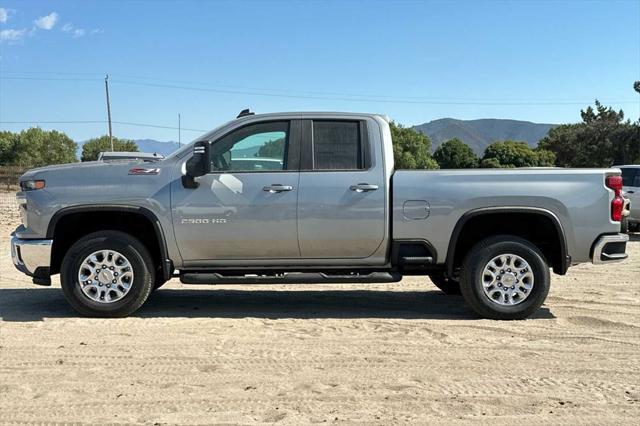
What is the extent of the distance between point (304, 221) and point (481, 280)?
186 cm

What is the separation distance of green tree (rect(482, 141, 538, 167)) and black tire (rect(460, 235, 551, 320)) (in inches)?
2145

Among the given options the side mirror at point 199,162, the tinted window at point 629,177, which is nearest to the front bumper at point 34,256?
the side mirror at point 199,162

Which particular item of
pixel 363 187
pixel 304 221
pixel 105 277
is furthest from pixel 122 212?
pixel 363 187

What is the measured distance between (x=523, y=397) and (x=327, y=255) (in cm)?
262

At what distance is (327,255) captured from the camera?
6176 mm

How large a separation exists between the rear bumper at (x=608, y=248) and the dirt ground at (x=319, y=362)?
65 centimetres

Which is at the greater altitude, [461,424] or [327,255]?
[327,255]

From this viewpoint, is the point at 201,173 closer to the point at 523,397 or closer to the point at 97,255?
the point at 97,255

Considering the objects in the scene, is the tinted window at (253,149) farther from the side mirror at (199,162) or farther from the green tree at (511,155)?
the green tree at (511,155)

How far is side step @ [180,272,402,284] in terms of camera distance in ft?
19.9

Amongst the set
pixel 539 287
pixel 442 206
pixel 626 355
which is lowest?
pixel 626 355

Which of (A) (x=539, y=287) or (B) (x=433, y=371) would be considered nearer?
(B) (x=433, y=371)

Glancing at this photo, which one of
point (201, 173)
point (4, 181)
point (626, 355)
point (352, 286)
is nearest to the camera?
point (626, 355)

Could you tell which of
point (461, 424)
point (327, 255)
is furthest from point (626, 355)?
point (327, 255)
